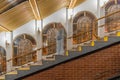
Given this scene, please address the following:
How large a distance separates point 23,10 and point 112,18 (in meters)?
3.94

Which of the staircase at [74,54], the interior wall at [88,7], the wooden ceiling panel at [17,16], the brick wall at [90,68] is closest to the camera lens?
the staircase at [74,54]

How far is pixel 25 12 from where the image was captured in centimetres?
1108

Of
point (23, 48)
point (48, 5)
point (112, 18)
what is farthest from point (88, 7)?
point (23, 48)

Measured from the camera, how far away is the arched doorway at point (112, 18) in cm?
1120

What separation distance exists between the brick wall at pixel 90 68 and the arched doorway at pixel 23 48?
431 centimetres

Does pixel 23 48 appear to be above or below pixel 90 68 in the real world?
above

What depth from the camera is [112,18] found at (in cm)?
1142

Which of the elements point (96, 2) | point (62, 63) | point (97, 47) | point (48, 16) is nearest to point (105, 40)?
point (97, 47)

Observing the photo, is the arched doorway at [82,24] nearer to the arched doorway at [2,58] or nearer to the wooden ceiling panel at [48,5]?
the wooden ceiling panel at [48,5]

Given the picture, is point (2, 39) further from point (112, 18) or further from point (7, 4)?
point (112, 18)

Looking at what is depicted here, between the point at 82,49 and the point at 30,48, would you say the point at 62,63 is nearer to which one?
the point at 82,49

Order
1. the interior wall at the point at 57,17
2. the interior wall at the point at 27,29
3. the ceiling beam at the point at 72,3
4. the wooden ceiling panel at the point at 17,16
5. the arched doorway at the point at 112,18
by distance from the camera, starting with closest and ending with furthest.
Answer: the wooden ceiling panel at the point at 17,16, the arched doorway at the point at 112,18, the ceiling beam at the point at 72,3, the interior wall at the point at 57,17, the interior wall at the point at 27,29

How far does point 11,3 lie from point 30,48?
169 inches

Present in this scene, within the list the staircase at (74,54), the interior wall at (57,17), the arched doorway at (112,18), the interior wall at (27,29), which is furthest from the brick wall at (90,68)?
the interior wall at (27,29)
